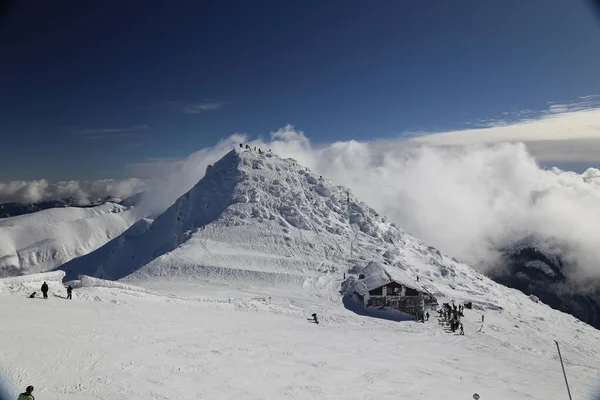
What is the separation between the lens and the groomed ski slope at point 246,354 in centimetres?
2127

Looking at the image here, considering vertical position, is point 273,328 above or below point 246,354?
above

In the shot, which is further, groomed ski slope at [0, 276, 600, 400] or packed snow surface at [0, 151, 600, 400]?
packed snow surface at [0, 151, 600, 400]

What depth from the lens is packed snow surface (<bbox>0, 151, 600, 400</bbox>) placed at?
22.8 metres

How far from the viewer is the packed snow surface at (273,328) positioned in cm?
2280

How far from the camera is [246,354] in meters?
28.7

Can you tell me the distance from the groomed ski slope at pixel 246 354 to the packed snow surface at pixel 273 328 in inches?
5.3

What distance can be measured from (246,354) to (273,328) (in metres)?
9.16

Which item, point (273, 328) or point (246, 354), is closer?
point (246, 354)

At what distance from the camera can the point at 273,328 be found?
3769 cm

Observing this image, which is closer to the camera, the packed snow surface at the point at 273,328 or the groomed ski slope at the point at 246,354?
the groomed ski slope at the point at 246,354

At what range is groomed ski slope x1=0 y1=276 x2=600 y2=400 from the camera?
A: 21266 millimetres

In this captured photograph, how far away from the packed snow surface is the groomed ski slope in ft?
0.44

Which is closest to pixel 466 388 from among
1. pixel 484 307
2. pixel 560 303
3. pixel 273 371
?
pixel 273 371

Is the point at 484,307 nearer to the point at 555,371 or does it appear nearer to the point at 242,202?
the point at 555,371
